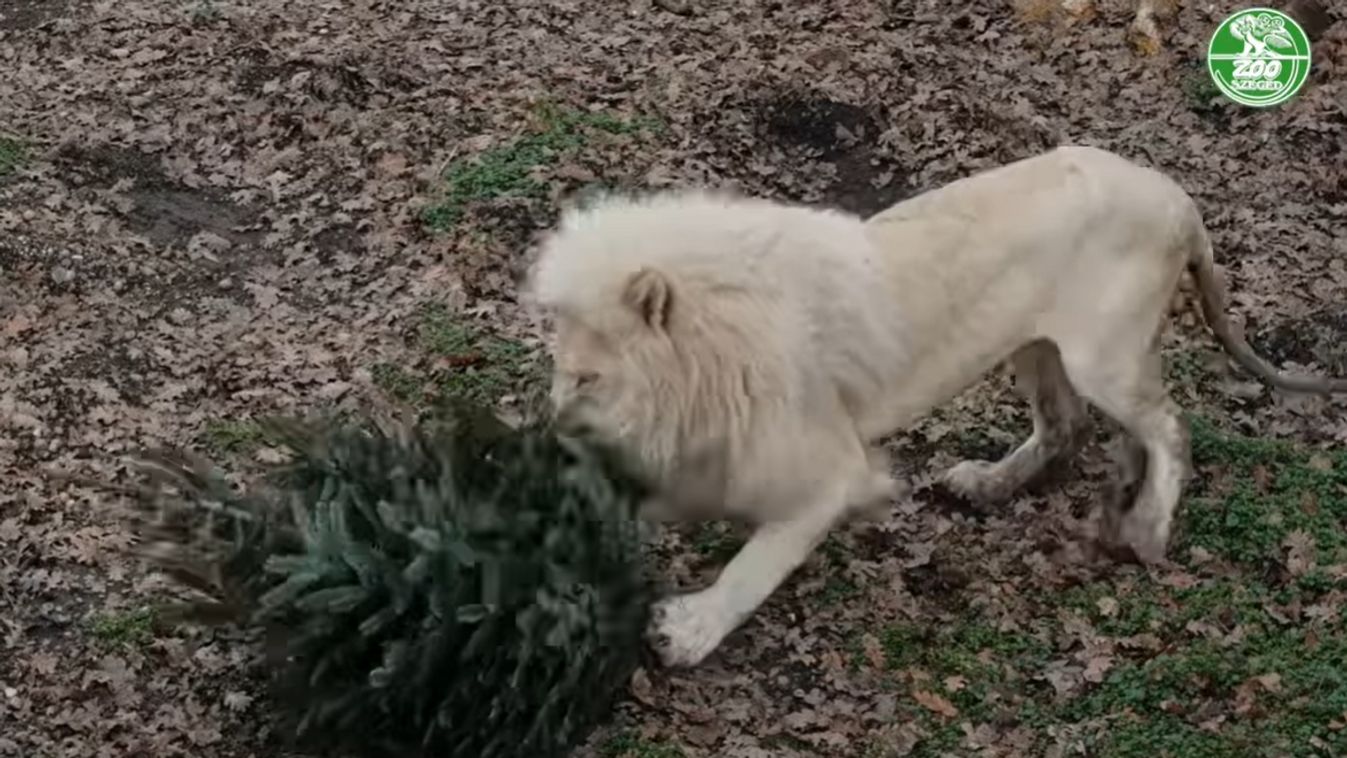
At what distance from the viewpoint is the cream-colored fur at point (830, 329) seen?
417 centimetres

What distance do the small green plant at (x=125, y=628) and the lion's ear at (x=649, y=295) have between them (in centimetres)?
204

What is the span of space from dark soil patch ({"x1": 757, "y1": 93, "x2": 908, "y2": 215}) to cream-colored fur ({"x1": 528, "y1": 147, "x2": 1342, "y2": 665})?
2336 mm

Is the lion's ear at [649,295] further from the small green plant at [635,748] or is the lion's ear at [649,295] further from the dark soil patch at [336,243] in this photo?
the dark soil patch at [336,243]

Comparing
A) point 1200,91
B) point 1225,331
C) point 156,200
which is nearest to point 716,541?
point 1225,331

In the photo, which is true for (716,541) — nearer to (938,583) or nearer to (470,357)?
(938,583)

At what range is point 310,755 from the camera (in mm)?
4320

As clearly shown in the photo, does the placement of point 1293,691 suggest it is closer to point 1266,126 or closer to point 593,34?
A: point 1266,126

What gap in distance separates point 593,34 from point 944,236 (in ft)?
15.5

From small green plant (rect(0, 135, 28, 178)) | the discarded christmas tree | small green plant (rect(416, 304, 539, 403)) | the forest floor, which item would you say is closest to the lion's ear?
the discarded christmas tree

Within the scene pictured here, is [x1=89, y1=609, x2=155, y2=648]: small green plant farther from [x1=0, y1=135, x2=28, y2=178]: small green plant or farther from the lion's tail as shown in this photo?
the lion's tail

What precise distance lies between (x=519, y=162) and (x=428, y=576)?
433cm

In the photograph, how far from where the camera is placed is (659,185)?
779 cm

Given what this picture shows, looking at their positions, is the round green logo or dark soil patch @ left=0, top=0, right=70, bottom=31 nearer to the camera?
the round green logo

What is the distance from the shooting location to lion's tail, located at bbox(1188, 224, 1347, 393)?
214 inches
